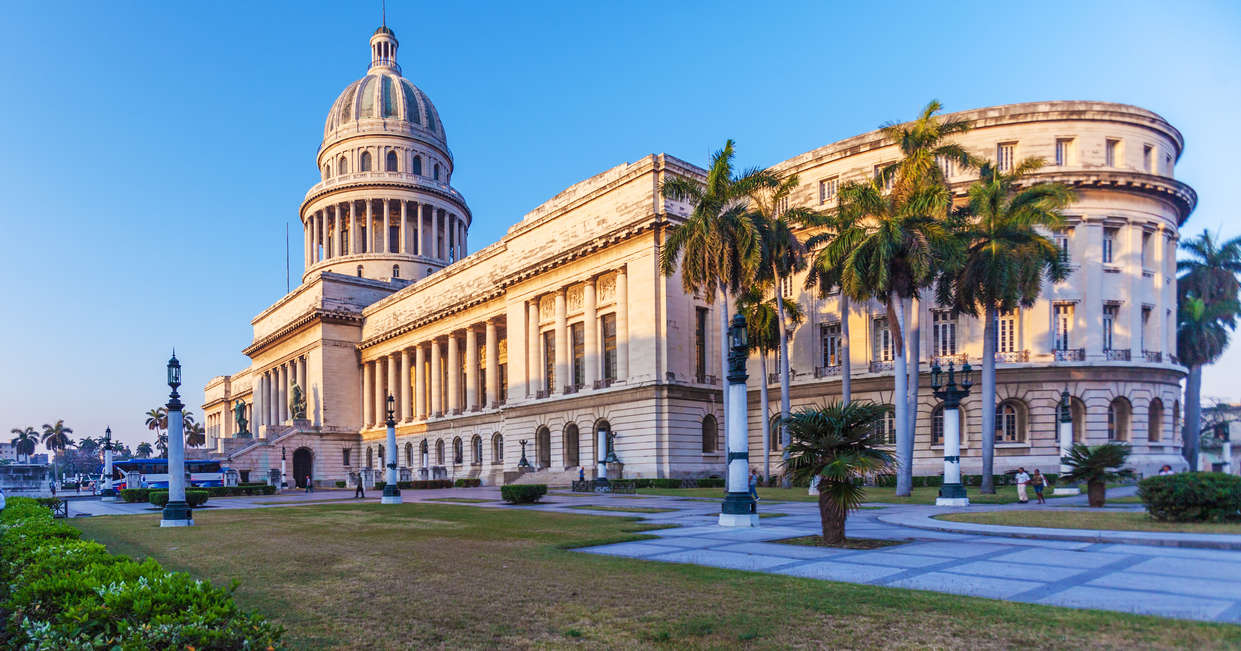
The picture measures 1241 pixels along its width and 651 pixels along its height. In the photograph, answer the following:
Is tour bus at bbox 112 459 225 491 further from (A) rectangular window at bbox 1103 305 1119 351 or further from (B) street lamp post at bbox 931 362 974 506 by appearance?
(A) rectangular window at bbox 1103 305 1119 351

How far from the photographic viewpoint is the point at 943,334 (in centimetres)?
4719

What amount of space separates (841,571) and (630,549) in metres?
5.01

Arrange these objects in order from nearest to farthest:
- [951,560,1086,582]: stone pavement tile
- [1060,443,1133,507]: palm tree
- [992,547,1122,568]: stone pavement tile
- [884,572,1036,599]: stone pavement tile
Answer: [884,572,1036,599]: stone pavement tile, [951,560,1086,582]: stone pavement tile, [992,547,1122,568]: stone pavement tile, [1060,443,1133,507]: palm tree

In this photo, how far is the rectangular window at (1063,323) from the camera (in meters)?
45.3

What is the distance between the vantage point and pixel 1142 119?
46281 mm

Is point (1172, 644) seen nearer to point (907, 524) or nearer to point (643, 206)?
point (907, 524)

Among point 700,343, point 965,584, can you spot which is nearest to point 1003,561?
point 965,584

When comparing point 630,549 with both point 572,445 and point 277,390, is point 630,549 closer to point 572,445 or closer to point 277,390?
point 572,445

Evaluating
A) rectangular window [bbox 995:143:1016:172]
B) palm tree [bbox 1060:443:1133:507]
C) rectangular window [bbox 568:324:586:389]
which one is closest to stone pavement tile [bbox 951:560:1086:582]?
palm tree [bbox 1060:443:1133:507]

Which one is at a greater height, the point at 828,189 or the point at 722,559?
the point at 828,189

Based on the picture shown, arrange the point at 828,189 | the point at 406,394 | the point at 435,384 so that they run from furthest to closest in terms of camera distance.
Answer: the point at 406,394 < the point at 435,384 < the point at 828,189

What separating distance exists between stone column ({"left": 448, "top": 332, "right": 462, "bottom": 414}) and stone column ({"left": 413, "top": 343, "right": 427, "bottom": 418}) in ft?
21.0

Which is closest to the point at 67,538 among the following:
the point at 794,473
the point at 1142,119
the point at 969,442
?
the point at 794,473

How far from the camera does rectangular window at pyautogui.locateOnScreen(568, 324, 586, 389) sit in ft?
188
